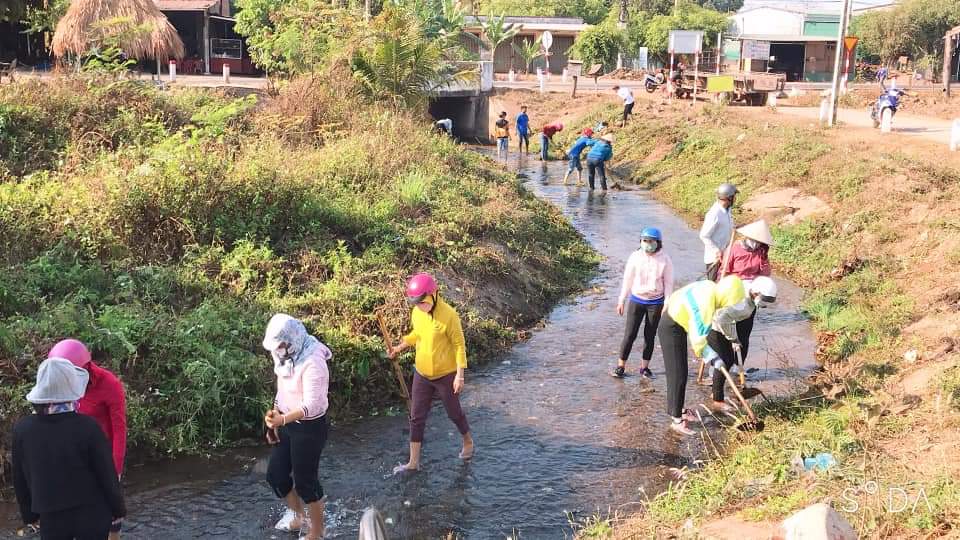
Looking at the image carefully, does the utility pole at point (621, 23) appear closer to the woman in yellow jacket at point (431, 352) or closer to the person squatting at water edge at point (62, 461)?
the woman in yellow jacket at point (431, 352)

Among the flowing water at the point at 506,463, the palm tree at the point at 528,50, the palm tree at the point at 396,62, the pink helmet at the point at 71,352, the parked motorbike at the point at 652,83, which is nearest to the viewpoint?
the pink helmet at the point at 71,352

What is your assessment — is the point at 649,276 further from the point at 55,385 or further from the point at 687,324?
the point at 55,385

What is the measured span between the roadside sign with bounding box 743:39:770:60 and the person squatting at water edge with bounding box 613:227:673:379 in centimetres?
3876

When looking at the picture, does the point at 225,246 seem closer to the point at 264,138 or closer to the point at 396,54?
the point at 264,138

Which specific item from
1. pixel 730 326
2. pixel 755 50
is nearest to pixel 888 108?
pixel 730 326

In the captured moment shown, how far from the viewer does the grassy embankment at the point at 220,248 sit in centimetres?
742

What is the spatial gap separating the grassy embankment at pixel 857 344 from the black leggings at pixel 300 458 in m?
1.96

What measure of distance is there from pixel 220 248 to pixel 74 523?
5.18 metres

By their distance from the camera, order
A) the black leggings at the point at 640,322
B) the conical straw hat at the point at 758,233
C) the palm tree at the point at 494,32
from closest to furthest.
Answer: the conical straw hat at the point at 758,233, the black leggings at the point at 640,322, the palm tree at the point at 494,32

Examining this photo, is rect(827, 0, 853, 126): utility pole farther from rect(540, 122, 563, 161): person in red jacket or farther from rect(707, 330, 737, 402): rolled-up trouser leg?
rect(707, 330, 737, 402): rolled-up trouser leg

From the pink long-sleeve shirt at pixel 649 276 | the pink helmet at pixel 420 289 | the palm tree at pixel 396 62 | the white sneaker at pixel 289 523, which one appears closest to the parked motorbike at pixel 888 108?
Answer: the palm tree at pixel 396 62

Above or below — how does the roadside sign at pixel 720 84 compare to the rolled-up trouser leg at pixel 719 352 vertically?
above

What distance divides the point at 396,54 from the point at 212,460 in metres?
12.0

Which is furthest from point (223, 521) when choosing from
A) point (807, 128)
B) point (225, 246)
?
point (807, 128)
